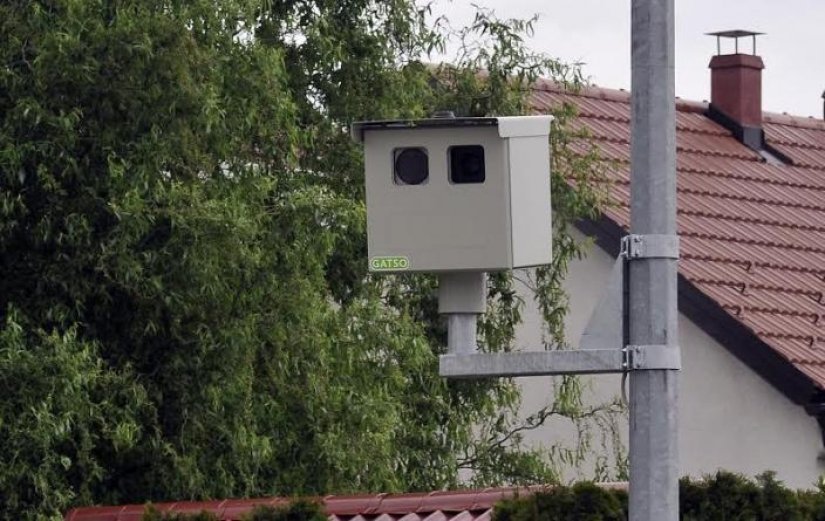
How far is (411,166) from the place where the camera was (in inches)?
255

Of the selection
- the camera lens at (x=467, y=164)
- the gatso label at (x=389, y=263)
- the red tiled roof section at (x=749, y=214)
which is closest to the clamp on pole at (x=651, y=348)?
the camera lens at (x=467, y=164)

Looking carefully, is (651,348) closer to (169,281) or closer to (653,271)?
(653,271)

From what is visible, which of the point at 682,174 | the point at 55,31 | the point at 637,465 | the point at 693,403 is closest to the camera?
the point at 637,465

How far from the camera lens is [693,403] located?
19781 mm

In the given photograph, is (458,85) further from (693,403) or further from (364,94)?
(693,403)

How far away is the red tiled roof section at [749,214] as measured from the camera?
19734mm

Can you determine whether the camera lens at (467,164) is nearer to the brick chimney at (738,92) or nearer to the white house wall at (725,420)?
the white house wall at (725,420)

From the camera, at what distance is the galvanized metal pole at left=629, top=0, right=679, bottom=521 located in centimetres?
600

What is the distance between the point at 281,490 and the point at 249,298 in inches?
52.3

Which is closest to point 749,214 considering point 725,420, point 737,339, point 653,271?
point 737,339

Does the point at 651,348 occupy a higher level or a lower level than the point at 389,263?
lower

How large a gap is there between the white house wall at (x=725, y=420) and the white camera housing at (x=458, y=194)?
1280 cm

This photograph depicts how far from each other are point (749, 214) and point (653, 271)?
16447 mm

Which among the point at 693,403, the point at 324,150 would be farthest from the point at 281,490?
the point at 693,403
